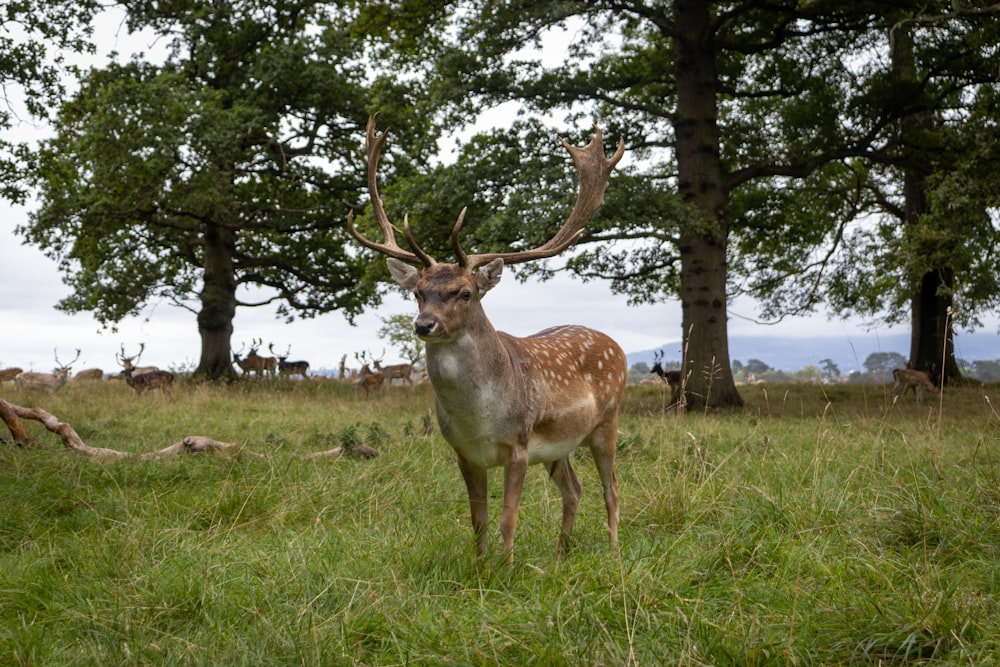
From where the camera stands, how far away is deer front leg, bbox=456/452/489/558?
4590 mm

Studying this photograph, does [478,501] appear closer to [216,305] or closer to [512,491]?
[512,491]

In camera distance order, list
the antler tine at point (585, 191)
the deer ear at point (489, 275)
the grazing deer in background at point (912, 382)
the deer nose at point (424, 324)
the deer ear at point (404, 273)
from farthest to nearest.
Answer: the grazing deer in background at point (912, 382), the antler tine at point (585, 191), the deer ear at point (404, 273), the deer ear at point (489, 275), the deer nose at point (424, 324)

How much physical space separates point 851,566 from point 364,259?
17.6 meters

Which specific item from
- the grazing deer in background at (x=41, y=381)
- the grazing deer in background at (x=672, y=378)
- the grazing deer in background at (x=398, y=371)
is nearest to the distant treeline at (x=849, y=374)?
the grazing deer in background at (x=672, y=378)

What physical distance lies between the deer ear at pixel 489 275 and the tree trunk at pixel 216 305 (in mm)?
17121

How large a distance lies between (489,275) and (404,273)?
49 centimetres

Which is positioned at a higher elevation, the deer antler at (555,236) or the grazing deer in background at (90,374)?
the deer antler at (555,236)

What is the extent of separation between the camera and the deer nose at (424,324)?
13.4 ft

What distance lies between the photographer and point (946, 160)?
15.0 meters

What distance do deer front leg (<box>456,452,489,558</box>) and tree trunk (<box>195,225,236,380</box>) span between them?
55.7 feet

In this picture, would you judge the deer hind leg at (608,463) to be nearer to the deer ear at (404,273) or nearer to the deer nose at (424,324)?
the deer ear at (404,273)

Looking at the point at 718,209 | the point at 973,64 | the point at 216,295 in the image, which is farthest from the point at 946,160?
the point at 216,295

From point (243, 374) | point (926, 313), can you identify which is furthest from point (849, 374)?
point (243, 374)

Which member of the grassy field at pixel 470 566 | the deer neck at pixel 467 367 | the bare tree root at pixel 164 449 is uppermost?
the deer neck at pixel 467 367
